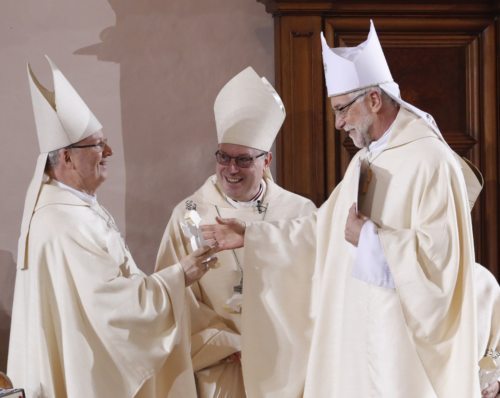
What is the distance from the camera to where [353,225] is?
3809 mm

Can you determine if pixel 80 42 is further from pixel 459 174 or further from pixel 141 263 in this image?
pixel 459 174

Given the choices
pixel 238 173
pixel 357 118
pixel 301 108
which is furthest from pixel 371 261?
pixel 301 108

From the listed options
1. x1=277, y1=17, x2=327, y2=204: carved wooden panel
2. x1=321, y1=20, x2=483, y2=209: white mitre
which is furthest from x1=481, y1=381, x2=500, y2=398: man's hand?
x1=277, y1=17, x2=327, y2=204: carved wooden panel

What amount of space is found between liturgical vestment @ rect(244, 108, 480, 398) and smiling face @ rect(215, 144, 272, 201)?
0.69 metres

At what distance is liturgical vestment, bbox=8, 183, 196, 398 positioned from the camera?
Answer: 4023mm

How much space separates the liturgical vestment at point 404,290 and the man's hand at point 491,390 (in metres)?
0.70

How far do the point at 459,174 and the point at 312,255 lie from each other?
2.99 feet

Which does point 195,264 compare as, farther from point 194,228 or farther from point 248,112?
point 248,112

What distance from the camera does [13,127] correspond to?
5504 millimetres

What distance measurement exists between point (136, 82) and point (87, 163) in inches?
54.5

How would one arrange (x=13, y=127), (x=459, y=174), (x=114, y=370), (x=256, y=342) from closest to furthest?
(x=459, y=174)
(x=114, y=370)
(x=256, y=342)
(x=13, y=127)

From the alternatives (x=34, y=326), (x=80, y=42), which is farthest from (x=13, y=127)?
(x=34, y=326)

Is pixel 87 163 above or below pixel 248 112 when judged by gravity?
below

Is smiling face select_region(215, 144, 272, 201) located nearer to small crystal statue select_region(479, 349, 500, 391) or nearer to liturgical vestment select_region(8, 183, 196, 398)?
liturgical vestment select_region(8, 183, 196, 398)
